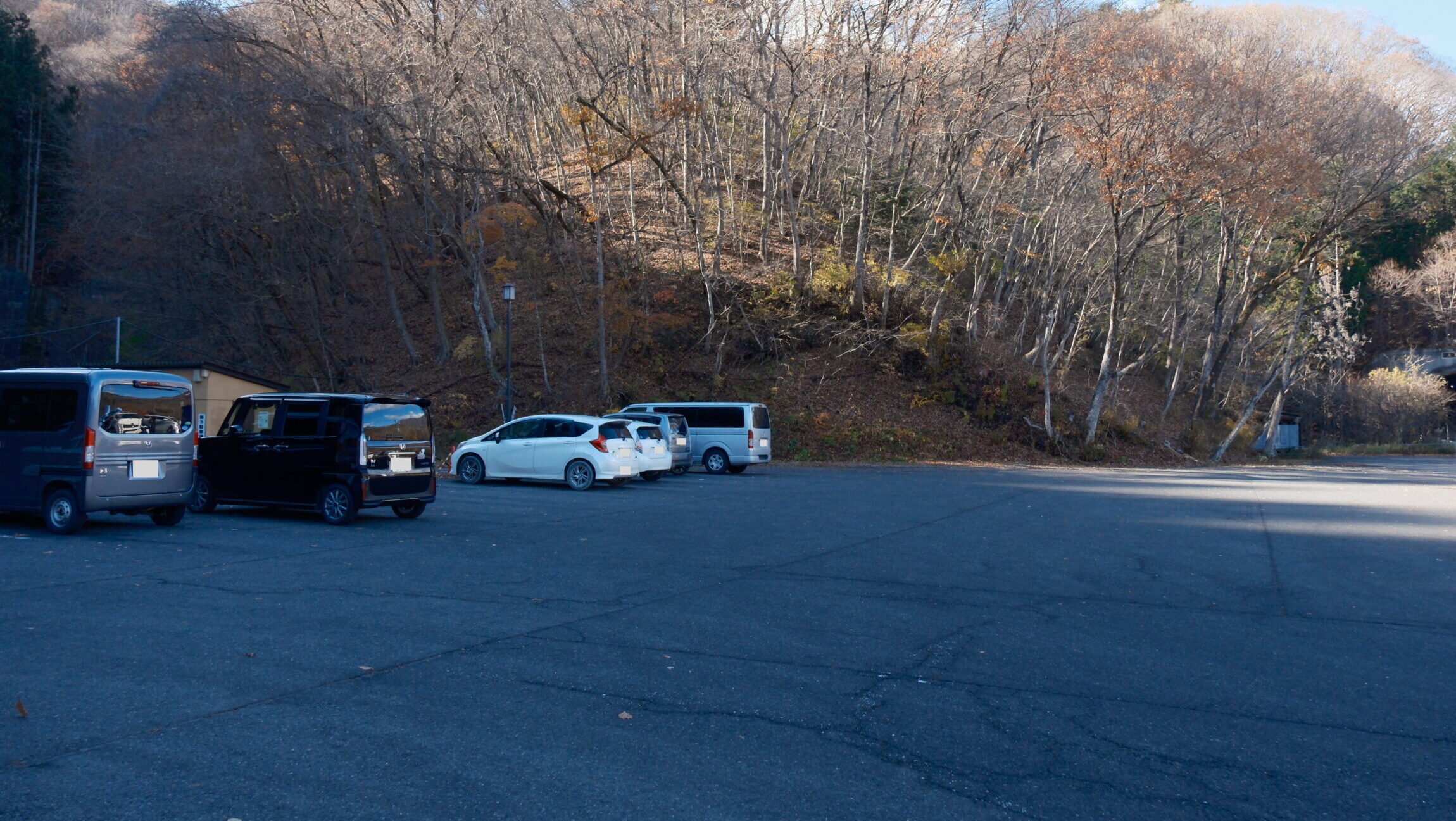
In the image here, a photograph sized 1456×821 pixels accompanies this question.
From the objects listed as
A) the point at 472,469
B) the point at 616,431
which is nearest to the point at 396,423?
the point at 616,431

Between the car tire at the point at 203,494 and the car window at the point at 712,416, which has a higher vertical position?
the car window at the point at 712,416

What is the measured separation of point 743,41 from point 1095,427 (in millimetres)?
17079

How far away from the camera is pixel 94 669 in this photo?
630cm

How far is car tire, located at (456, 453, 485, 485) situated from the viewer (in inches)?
838

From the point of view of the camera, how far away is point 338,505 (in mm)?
13922

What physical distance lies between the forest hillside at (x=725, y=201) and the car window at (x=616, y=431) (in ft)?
35.1

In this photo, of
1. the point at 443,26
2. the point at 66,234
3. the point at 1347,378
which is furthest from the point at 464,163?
the point at 1347,378

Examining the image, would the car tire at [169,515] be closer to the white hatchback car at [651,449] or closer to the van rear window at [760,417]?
the white hatchback car at [651,449]

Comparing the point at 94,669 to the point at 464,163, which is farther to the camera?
the point at 464,163

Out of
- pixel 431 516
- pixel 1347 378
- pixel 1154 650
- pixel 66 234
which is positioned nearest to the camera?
pixel 1154 650

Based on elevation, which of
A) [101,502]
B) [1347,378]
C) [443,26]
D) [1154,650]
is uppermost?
[443,26]

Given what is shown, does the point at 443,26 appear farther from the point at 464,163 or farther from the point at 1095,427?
the point at 1095,427

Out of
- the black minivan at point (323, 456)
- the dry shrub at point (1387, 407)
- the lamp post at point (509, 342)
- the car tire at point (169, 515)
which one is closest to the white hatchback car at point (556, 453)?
the lamp post at point (509, 342)

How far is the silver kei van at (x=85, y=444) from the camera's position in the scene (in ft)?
39.3
